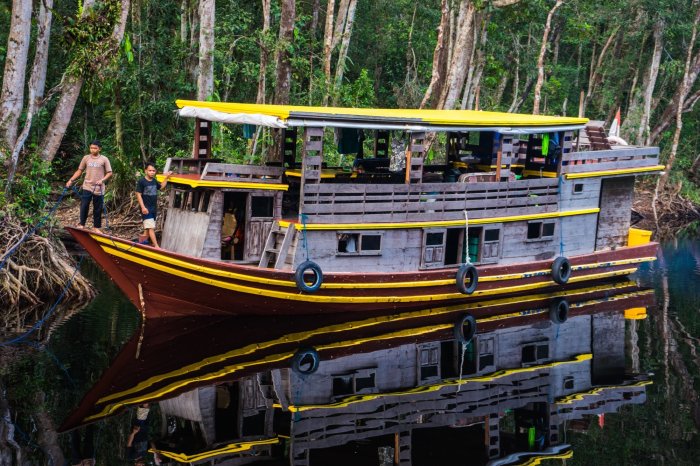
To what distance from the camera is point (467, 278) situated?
19.7 meters

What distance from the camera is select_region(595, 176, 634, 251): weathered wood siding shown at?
22.0 m

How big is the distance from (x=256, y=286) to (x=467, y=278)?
4.42 metres

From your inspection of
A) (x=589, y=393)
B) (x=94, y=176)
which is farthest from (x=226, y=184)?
(x=589, y=393)

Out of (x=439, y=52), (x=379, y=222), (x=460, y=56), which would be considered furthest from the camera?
(x=439, y=52)

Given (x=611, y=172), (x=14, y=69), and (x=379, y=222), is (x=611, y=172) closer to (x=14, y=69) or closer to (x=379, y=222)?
(x=379, y=222)

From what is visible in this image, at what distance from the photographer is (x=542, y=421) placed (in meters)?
14.2

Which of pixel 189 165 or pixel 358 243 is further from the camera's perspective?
pixel 189 165

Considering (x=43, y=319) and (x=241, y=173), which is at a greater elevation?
(x=241, y=173)

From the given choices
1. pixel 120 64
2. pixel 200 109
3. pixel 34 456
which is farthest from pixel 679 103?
pixel 34 456

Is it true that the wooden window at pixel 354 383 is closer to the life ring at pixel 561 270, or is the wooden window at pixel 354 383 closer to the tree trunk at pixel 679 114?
the life ring at pixel 561 270

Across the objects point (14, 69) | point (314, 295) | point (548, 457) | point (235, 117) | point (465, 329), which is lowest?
point (548, 457)

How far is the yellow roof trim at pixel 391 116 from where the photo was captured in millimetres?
17703

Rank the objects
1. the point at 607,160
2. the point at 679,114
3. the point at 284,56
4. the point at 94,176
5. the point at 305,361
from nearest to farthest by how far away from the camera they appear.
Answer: the point at 305,361 → the point at 94,176 → the point at 607,160 → the point at 284,56 → the point at 679,114

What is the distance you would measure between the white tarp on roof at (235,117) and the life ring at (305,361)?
368 centimetres
